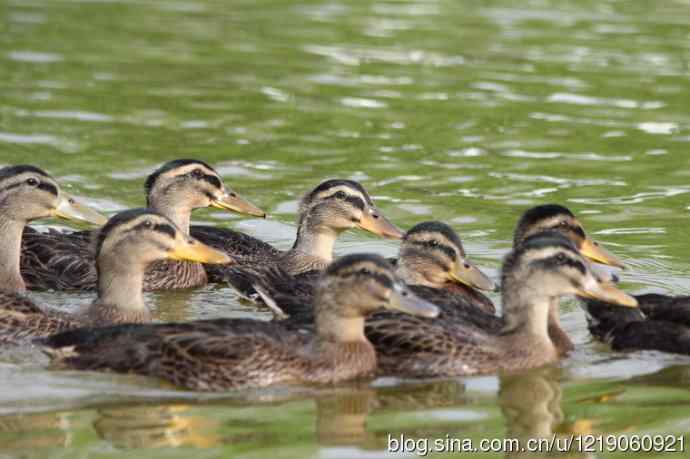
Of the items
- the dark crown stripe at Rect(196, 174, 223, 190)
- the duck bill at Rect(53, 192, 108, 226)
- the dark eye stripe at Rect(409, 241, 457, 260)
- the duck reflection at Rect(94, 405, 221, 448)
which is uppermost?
the dark crown stripe at Rect(196, 174, 223, 190)

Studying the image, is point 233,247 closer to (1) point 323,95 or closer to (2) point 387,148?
(2) point 387,148

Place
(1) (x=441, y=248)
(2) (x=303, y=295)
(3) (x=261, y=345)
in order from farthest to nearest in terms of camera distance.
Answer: (1) (x=441, y=248)
(2) (x=303, y=295)
(3) (x=261, y=345)

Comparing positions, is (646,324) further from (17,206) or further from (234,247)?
(17,206)

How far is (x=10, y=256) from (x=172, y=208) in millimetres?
1861

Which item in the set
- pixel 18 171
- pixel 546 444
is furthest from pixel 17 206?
pixel 546 444

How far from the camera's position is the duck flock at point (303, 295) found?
1120 centimetres

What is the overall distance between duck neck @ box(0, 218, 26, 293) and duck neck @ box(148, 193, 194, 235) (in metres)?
1.60

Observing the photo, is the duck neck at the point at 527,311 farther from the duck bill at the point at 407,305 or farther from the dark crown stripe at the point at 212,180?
the dark crown stripe at the point at 212,180

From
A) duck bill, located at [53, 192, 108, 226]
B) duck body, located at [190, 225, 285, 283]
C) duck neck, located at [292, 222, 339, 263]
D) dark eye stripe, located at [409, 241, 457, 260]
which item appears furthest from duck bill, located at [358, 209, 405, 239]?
duck bill, located at [53, 192, 108, 226]

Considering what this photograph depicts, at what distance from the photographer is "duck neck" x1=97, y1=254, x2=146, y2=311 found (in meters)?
12.5

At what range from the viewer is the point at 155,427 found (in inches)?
402

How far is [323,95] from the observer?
22.8 metres

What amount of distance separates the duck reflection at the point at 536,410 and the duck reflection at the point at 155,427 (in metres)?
1.80

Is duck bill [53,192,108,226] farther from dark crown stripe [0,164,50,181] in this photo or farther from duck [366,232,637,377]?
duck [366,232,637,377]
